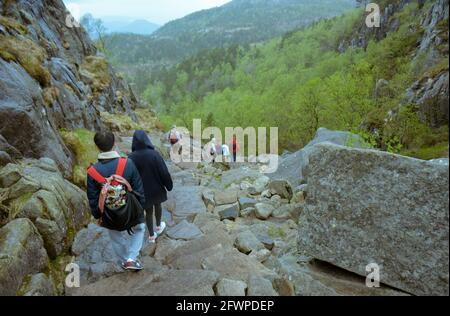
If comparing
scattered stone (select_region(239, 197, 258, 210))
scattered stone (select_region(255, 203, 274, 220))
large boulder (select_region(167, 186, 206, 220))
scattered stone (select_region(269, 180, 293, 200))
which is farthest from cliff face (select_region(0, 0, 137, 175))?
scattered stone (select_region(269, 180, 293, 200))

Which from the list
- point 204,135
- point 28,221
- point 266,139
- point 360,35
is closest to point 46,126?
point 28,221

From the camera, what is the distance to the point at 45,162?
27.8 feet

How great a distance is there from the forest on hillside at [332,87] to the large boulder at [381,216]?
672mm

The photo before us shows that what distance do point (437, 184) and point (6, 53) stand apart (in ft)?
38.5

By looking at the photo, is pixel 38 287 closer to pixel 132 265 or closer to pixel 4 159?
pixel 132 265

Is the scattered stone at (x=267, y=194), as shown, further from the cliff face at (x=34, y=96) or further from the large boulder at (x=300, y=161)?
the cliff face at (x=34, y=96)

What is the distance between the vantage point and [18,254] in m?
5.14

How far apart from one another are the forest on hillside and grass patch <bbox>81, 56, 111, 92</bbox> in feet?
60.9

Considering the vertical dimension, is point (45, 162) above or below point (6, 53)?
below

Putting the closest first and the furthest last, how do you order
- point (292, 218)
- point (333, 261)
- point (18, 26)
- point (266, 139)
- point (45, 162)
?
point (333, 261) → point (45, 162) → point (292, 218) → point (18, 26) → point (266, 139)

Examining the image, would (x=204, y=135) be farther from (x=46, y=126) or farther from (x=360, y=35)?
(x=360, y=35)

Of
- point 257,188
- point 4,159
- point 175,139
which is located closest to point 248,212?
point 257,188

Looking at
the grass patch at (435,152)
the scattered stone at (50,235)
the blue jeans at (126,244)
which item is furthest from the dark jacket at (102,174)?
the grass patch at (435,152)

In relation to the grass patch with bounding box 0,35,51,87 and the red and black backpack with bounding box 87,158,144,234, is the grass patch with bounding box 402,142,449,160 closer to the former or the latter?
the red and black backpack with bounding box 87,158,144,234
